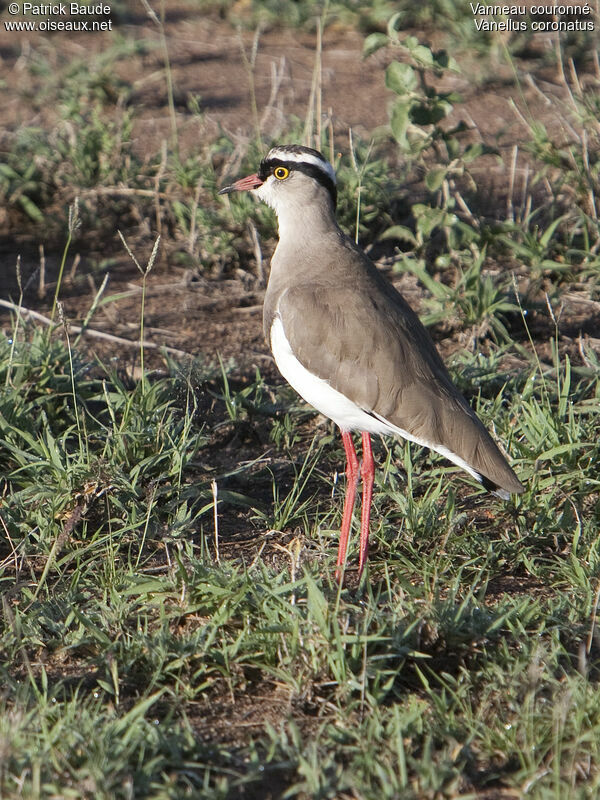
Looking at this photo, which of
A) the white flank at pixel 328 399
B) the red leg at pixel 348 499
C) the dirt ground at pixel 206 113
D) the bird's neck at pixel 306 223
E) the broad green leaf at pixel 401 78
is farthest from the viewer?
the dirt ground at pixel 206 113

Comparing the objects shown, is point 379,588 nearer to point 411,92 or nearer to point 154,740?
point 154,740

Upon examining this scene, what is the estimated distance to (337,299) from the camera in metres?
4.26

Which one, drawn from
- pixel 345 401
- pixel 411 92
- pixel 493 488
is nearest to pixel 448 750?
pixel 493 488

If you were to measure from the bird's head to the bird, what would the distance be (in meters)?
0.33

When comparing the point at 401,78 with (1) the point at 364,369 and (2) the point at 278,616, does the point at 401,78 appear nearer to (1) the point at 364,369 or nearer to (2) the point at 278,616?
(1) the point at 364,369

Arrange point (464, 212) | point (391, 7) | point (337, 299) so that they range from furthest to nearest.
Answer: point (391, 7) < point (464, 212) < point (337, 299)

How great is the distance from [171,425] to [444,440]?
53.1 inches

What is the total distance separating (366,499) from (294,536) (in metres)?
0.39

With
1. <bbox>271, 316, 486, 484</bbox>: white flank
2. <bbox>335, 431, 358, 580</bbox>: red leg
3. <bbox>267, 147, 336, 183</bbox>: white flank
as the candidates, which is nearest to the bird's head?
<bbox>267, 147, 336, 183</bbox>: white flank

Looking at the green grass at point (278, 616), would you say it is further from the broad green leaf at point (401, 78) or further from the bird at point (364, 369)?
the broad green leaf at point (401, 78)

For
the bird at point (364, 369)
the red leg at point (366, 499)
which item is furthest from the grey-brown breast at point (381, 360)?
the red leg at point (366, 499)

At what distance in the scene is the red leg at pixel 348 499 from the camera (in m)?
3.97

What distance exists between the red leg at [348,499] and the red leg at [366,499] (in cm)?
5

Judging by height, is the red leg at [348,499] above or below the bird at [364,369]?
below
